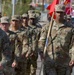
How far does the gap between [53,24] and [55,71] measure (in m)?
0.95

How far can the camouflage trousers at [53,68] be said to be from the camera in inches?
356

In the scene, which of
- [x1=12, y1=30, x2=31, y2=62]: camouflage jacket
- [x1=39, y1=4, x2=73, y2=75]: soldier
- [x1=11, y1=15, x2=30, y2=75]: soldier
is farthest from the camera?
[x1=12, y1=30, x2=31, y2=62]: camouflage jacket

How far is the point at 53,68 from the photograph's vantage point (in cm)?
905

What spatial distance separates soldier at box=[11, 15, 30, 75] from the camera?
1080cm

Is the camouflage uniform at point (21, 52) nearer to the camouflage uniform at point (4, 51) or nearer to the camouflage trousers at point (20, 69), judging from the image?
the camouflage trousers at point (20, 69)

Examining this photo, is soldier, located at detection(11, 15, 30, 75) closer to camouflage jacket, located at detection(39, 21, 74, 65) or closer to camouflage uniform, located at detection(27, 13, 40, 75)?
camouflage uniform, located at detection(27, 13, 40, 75)

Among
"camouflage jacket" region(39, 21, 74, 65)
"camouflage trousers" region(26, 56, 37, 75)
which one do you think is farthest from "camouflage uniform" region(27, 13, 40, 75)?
"camouflage jacket" region(39, 21, 74, 65)

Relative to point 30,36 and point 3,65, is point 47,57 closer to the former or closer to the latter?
point 3,65

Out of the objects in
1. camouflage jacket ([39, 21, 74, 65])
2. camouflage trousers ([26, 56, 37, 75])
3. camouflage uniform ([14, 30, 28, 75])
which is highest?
camouflage jacket ([39, 21, 74, 65])

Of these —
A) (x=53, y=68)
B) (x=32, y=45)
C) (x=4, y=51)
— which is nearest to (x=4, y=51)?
(x=4, y=51)

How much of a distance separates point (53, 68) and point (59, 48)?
1.36 ft

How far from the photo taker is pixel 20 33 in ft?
36.8

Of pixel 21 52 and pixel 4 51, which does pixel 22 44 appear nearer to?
pixel 21 52

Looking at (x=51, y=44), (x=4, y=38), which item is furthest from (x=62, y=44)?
(x=4, y=38)
